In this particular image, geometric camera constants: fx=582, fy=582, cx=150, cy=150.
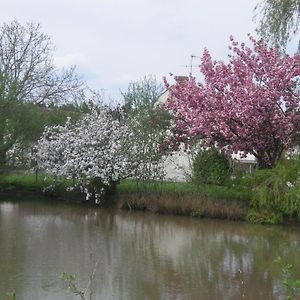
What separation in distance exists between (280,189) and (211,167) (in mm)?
3116

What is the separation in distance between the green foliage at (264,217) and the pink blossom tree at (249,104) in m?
2.29

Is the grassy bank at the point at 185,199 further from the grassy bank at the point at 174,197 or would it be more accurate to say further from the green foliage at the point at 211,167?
the green foliage at the point at 211,167

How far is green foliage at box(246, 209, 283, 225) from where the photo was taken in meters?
19.1

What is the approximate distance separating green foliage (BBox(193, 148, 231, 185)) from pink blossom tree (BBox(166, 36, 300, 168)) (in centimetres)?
39

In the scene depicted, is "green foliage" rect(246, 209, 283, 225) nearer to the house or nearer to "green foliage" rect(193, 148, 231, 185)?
"green foliage" rect(193, 148, 231, 185)

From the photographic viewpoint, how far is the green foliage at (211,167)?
2080 cm

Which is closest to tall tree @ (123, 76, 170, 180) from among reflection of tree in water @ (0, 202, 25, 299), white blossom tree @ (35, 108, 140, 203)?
white blossom tree @ (35, 108, 140, 203)

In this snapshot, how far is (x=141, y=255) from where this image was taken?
12.4 metres

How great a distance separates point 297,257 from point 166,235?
169 inches

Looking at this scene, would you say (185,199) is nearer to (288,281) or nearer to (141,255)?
(141,255)

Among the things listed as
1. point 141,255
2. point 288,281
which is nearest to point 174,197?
point 141,255

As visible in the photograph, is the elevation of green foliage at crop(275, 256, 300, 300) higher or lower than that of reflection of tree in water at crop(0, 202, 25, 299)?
higher

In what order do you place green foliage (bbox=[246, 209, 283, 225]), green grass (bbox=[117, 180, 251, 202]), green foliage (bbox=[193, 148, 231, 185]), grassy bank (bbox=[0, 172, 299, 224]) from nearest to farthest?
green foliage (bbox=[246, 209, 283, 225]) → grassy bank (bbox=[0, 172, 299, 224]) → green grass (bbox=[117, 180, 251, 202]) → green foliage (bbox=[193, 148, 231, 185])

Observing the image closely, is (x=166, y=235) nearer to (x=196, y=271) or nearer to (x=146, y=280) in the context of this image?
(x=196, y=271)
